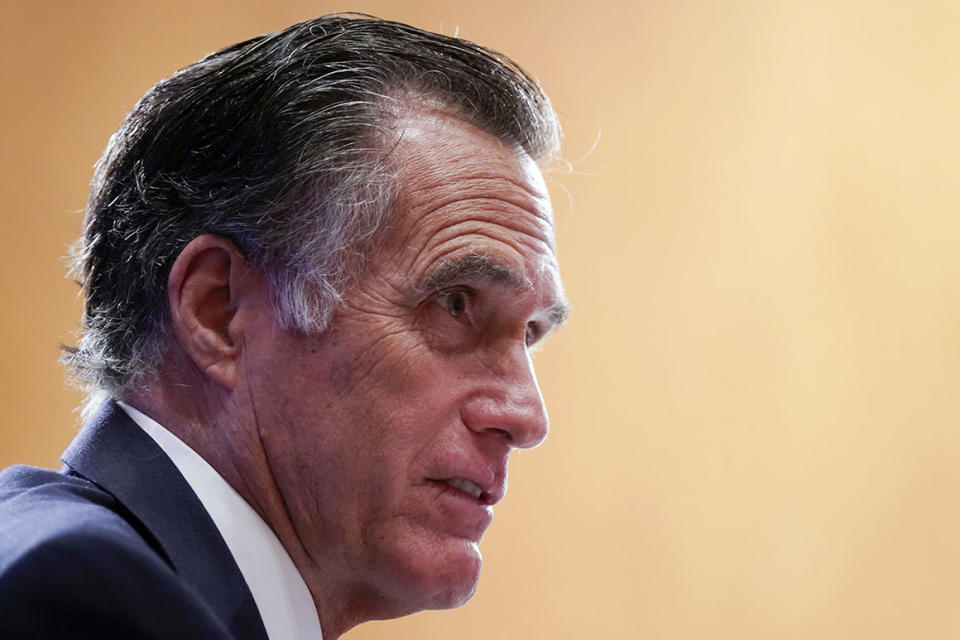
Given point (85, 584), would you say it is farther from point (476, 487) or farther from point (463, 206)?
point (463, 206)

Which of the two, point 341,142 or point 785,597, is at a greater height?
point 341,142

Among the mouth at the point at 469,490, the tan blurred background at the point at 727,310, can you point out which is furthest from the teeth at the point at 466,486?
the tan blurred background at the point at 727,310

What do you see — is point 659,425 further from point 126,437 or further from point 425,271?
point 126,437

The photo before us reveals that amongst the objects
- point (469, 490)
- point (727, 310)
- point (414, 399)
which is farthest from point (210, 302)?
A: point (727, 310)

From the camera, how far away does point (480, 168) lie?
1.19m

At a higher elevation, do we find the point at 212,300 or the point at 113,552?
the point at 212,300

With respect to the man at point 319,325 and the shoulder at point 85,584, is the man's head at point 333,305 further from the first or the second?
the shoulder at point 85,584

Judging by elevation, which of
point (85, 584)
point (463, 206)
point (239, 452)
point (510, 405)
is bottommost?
point (85, 584)

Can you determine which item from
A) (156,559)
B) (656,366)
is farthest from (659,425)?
(156,559)

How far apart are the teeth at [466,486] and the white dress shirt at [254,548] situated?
0.19m

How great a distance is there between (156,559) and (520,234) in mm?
574

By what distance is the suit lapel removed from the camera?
0.91 meters

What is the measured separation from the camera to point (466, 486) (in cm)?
111

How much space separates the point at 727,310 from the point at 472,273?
1.31 metres
